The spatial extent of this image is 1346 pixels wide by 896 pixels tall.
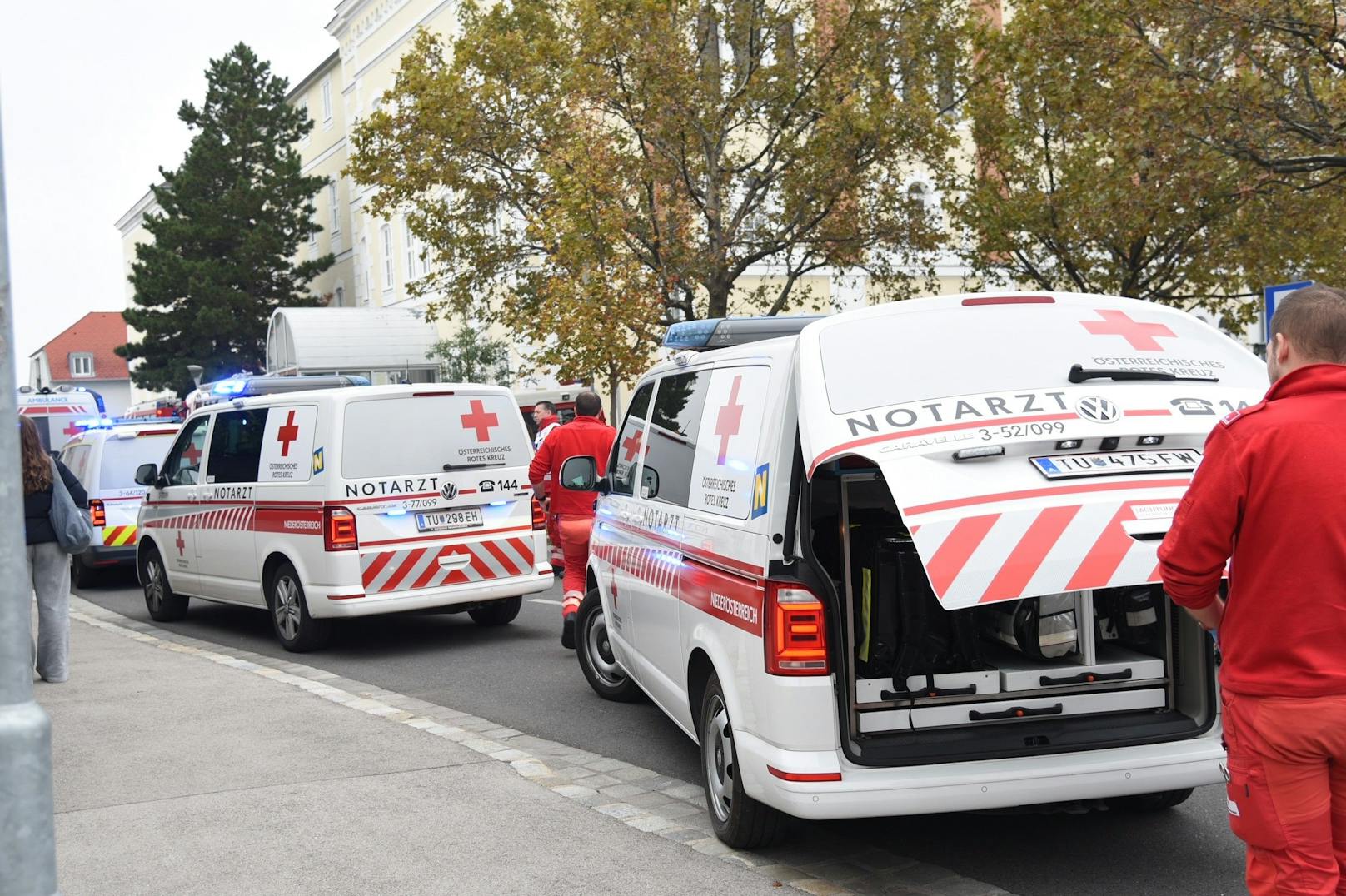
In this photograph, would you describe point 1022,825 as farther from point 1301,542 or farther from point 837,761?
point 1301,542

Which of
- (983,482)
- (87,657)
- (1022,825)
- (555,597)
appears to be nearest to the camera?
(983,482)

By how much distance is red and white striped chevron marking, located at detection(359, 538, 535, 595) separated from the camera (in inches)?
410

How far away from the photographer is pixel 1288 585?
3232 mm

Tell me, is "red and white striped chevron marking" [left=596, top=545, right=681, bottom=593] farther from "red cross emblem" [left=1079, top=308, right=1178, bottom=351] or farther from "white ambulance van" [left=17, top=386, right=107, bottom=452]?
"white ambulance van" [left=17, top=386, right=107, bottom=452]

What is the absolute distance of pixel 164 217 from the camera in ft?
182

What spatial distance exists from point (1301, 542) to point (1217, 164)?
1549 cm

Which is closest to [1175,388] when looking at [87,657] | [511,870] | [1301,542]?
[1301,542]

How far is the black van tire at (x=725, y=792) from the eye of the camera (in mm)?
5207

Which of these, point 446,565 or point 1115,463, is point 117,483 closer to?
point 446,565

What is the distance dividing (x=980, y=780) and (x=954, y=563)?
0.87m

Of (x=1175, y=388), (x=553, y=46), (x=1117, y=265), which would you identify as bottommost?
(x=1175, y=388)

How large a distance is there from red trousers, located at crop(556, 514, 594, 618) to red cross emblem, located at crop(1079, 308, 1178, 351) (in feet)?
16.7

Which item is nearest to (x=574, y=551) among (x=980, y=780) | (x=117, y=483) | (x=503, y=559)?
(x=503, y=559)

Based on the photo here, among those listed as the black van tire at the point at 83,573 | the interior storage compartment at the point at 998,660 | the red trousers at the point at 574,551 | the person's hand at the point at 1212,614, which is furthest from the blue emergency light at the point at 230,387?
the person's hand at the point at 1212,614
